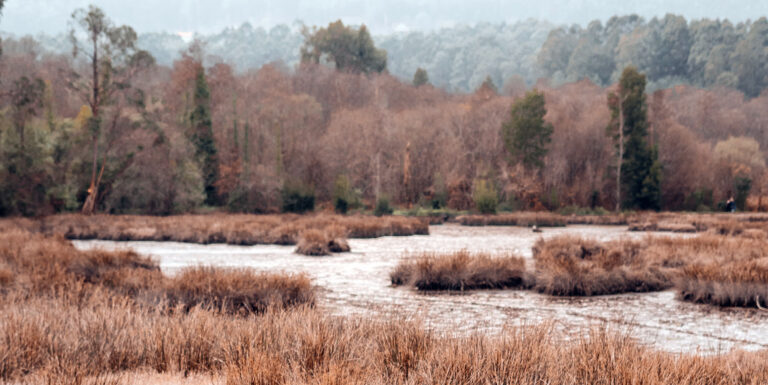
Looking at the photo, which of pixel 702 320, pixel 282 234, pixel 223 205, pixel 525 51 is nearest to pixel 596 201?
pixel 223 205

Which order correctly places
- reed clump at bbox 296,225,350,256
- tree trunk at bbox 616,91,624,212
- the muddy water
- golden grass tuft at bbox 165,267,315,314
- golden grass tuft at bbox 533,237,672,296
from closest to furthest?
1. the muddy water
2. golden grass tuft at bbox 165,267,315,314
3. golden grass tuft at bbox 533,237,672,296
4. reed clump at bbox 296,225,350,256
5. tree trunk at bbox 616,91,624,212

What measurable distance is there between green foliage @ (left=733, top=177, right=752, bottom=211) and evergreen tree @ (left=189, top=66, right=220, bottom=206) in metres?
39.4

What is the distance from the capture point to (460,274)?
13.0m

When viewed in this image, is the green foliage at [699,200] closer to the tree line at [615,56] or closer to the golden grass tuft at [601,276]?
the golden grass tuft at [601,276]

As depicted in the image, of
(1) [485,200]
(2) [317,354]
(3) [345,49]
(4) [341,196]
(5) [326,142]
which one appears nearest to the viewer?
(2) [317,354]

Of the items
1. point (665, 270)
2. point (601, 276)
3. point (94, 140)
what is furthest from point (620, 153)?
point (601, 276)

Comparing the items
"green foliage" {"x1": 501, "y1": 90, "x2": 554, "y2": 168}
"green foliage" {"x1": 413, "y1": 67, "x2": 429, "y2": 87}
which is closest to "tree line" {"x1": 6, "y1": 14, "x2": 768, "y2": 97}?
"green foliage" {"x1": 413, "y1": 67, "x2": 429, "y2": 87}

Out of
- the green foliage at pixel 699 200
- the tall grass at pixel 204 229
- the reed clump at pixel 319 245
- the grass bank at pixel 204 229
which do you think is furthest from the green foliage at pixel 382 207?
the green foliage at pixel 699 200

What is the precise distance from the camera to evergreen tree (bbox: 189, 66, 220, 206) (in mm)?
44812

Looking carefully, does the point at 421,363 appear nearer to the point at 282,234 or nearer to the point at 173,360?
the point at 173,360

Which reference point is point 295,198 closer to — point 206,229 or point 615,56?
point 206,229

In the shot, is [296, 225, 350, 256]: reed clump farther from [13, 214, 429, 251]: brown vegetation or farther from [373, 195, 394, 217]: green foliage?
[373, 195, 394, 217]: green foliage

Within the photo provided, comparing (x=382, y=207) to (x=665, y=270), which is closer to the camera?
(x=665, y=270)

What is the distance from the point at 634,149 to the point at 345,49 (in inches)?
1810
